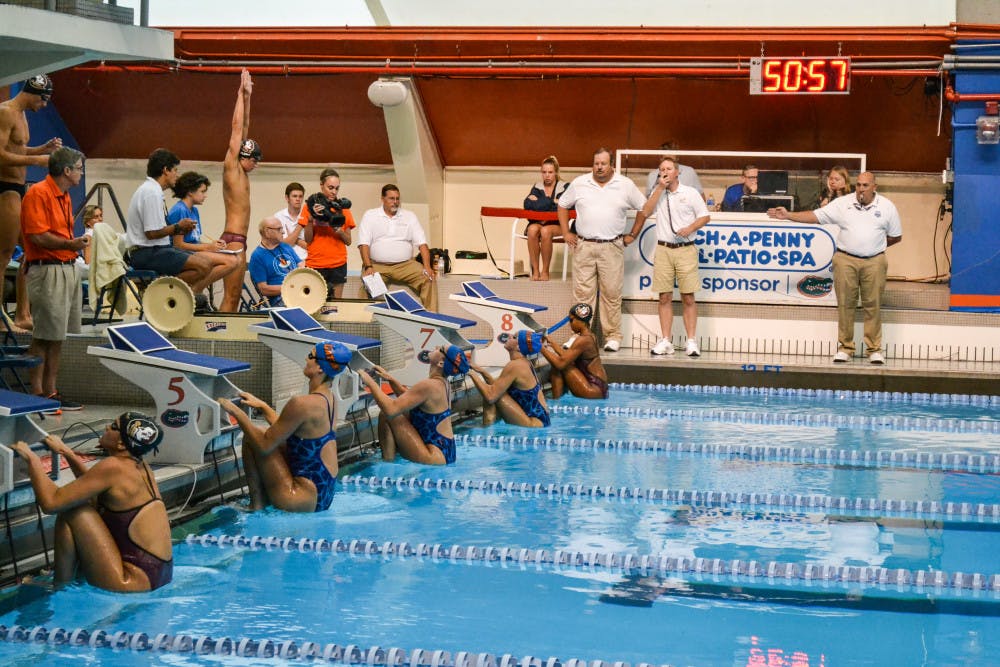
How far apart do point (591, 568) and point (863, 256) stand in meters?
6.14

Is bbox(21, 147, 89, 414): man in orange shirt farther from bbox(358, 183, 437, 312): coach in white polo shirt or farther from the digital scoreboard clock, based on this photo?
the digital scoreboard clock

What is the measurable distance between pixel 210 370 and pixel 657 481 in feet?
8.88

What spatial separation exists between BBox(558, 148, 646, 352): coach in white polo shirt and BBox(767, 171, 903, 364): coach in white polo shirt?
177 centimetres

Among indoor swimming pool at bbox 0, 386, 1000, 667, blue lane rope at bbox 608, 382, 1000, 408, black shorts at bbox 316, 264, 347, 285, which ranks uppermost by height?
black shorts at bbox 316, 264, 347, 285

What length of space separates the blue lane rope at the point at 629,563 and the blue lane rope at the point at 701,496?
123cm

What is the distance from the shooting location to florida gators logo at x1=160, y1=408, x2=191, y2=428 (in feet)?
19.9

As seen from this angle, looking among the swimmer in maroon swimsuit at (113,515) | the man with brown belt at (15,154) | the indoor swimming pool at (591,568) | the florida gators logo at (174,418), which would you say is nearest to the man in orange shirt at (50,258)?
the man with brown belt at (15,154)

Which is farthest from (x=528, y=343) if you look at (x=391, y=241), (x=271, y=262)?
(x=391, y=241)

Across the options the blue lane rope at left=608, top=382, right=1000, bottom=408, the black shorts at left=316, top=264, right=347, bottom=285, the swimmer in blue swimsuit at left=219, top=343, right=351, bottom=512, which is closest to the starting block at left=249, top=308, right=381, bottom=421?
the swimmer in blue swimsuit at left=219, top=343, right=351, bottom=512

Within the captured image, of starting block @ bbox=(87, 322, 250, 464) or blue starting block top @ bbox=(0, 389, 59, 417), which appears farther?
starting block @ bbox=(87, 322, 250, 464)

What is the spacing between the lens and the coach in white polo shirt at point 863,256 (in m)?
10.7

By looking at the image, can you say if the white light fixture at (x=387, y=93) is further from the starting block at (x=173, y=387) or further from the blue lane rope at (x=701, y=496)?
the starting block at (x=173, y=387)

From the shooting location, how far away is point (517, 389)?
28.5ft

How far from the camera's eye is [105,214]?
565 inches
